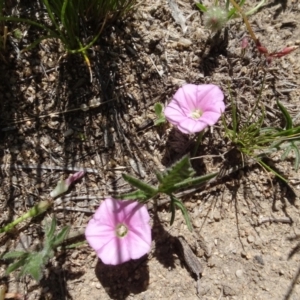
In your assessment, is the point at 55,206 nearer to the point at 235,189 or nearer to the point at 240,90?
the point at 235,189

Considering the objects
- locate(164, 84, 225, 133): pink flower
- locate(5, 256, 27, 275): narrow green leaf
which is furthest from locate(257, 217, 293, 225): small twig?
locate(5, 256, 27, 275): narrow green leaf

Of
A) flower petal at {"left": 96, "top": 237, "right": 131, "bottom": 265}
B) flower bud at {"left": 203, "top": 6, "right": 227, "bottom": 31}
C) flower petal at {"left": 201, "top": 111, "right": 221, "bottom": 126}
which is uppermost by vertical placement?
flower bud at {"left": 203, "top": 6, "right": 227, "bottom": 31}

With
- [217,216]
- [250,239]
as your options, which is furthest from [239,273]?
[217,216]

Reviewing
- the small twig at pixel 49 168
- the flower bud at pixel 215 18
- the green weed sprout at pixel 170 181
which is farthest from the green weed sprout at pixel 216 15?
the small twig at pixel 49 168

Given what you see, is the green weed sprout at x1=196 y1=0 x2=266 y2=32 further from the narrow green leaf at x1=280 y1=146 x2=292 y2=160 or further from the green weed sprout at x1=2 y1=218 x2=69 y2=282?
the green weed sprout at x1=2 y1=218 x2=69 y2=282

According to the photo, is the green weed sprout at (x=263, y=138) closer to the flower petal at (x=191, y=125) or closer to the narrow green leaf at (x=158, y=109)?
the flower petal at (x=191, y=125)

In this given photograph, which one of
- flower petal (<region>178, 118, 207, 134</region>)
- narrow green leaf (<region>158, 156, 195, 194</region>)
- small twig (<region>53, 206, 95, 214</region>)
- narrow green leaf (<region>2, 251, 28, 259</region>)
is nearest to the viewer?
narrow green leaf (<region>158, 156, 195, 194</region>)

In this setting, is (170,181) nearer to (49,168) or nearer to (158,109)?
(158,109)
